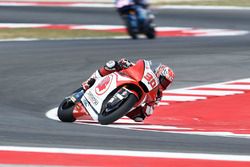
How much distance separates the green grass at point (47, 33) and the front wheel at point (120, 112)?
12465 mm

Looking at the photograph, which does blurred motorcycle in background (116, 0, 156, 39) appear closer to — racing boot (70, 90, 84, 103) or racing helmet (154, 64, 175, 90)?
racing boot (70, 90, 84, 103)

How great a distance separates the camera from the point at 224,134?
9906 mm

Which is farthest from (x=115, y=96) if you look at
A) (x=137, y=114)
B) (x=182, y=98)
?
(x=182, y=98)

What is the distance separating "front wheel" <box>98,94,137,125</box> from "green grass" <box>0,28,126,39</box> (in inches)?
491

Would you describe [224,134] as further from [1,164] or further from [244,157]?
[1,164]

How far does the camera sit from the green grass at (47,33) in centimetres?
2341

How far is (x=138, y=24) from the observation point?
2398cm

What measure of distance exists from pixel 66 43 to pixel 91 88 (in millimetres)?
10720

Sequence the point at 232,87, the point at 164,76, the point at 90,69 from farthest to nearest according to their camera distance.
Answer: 1. the point at 90,69
2. the point at 232,87
3. the point at 164,76

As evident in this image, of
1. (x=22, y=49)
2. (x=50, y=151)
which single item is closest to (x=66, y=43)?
(x=22, y=49)

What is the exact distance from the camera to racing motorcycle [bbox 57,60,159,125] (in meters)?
10.5

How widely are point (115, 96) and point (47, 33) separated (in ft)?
46.4

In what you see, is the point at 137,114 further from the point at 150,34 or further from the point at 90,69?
the point at 150,34

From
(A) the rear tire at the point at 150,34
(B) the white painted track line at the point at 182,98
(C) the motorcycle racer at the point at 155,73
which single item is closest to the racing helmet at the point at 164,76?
(C) the motorcycle racer at the point at 155,73
